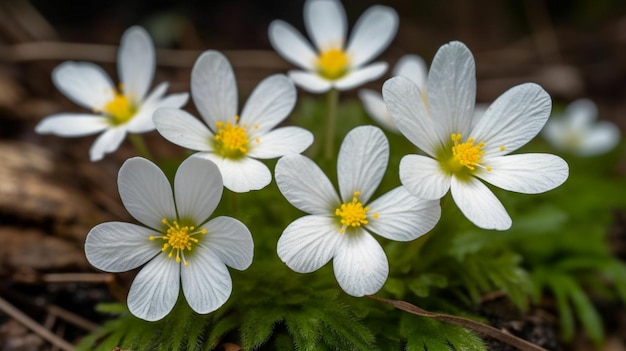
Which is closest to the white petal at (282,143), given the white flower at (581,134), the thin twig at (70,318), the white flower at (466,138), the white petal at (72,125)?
the white flower at (466,138)

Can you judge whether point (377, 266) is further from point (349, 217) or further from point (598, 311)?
point (598, 311)

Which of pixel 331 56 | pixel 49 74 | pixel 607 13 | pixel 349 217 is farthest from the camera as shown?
pixel 607 13

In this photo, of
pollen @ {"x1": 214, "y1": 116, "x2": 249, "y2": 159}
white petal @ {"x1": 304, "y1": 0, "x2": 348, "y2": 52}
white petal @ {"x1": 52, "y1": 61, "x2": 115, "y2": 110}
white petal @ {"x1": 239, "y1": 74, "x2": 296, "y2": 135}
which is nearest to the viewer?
pollen @ {"x1": 214, "y1": 116, "x2": 249, "y2": 159}

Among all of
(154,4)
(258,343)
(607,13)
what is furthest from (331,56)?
(607,13)

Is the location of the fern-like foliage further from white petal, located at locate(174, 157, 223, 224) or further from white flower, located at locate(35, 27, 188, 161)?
white flower, located at locate(35, 27, 188, 161)

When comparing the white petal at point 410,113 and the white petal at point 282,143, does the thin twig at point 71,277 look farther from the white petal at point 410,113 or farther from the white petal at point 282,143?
the white petal at point 410,113

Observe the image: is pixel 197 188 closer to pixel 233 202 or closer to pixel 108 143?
pixel 233 202

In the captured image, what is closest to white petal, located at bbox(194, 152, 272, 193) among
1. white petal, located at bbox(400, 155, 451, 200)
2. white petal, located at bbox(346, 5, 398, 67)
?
white petal, located at bbox(400, 155, 451, 200)
